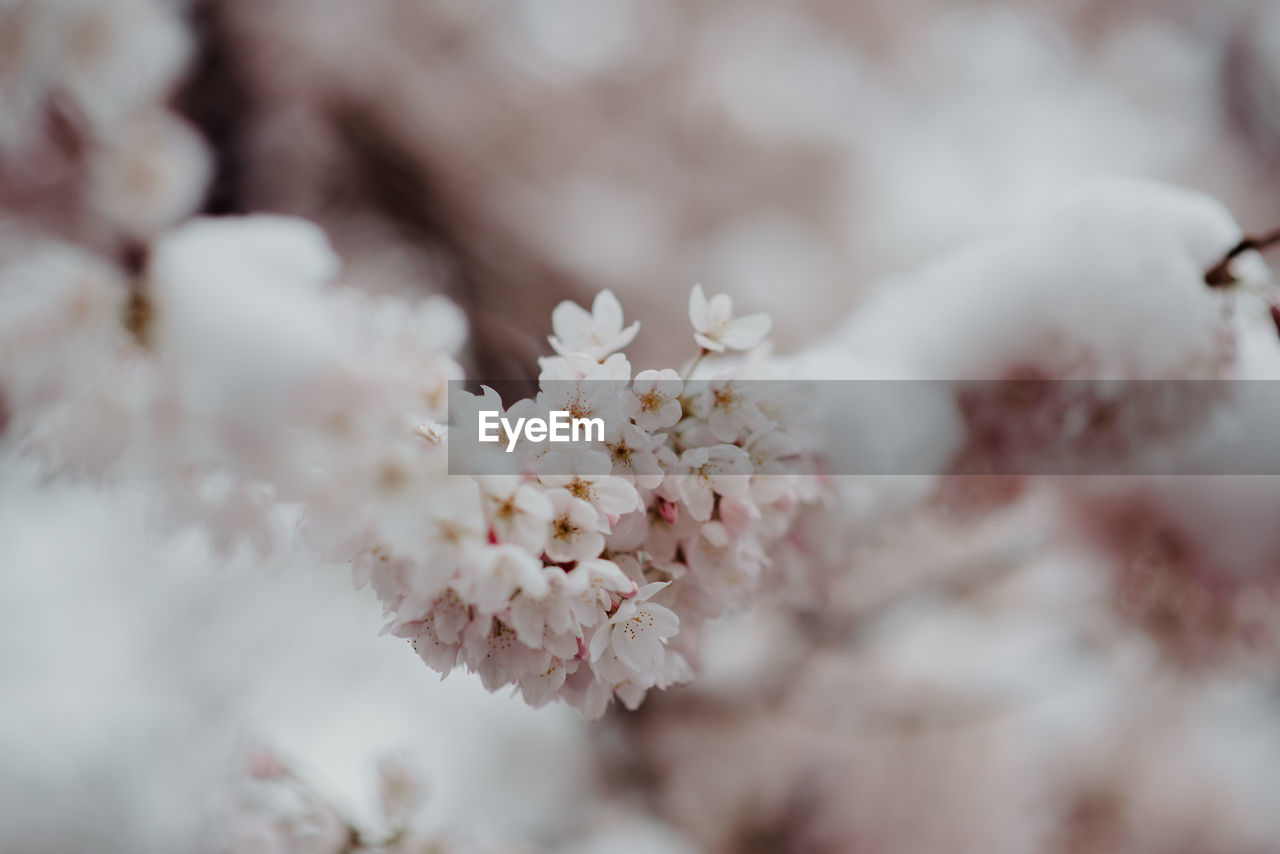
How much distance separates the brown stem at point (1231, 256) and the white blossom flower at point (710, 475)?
0.43 m

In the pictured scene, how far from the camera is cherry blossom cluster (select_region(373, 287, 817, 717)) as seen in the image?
0.33 meters

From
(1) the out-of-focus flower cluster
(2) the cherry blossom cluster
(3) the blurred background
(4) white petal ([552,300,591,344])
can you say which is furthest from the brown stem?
(1) the out-of-focus flower cluster

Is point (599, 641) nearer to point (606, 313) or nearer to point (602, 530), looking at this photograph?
point (602, 530)

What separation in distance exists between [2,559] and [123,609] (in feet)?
0.91

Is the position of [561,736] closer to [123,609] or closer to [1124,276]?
[123,609]

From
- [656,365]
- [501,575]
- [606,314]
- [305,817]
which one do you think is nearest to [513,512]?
[501,575]

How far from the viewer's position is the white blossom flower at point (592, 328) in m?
0.41

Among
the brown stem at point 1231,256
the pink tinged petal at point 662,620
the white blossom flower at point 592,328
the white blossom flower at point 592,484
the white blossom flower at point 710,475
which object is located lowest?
the pink tinged petal at point 662,620

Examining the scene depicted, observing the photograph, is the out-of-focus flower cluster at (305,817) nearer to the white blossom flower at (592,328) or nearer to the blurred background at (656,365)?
the white blossom flower at (592,328)

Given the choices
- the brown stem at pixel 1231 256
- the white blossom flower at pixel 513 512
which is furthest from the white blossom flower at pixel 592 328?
the brown stem at pixel 1231 256

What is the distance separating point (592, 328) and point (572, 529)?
0.42ft

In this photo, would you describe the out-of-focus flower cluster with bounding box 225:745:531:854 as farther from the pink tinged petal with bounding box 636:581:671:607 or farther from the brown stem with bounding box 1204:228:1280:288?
the brown stem with bounding box 1204:228:1280:288

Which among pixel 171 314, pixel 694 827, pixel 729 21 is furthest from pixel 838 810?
pixel 729 21

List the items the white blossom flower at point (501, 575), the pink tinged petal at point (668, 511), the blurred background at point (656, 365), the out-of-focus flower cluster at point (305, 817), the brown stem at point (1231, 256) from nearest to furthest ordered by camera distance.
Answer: the white blossom flower at point (501, 575) → the pink tinged petal at point (668, 511) → the brown stem at point (1231, 256) → the out-of-focus flower cluster at point (305, 817) → the blurred background at point (656, 365)
